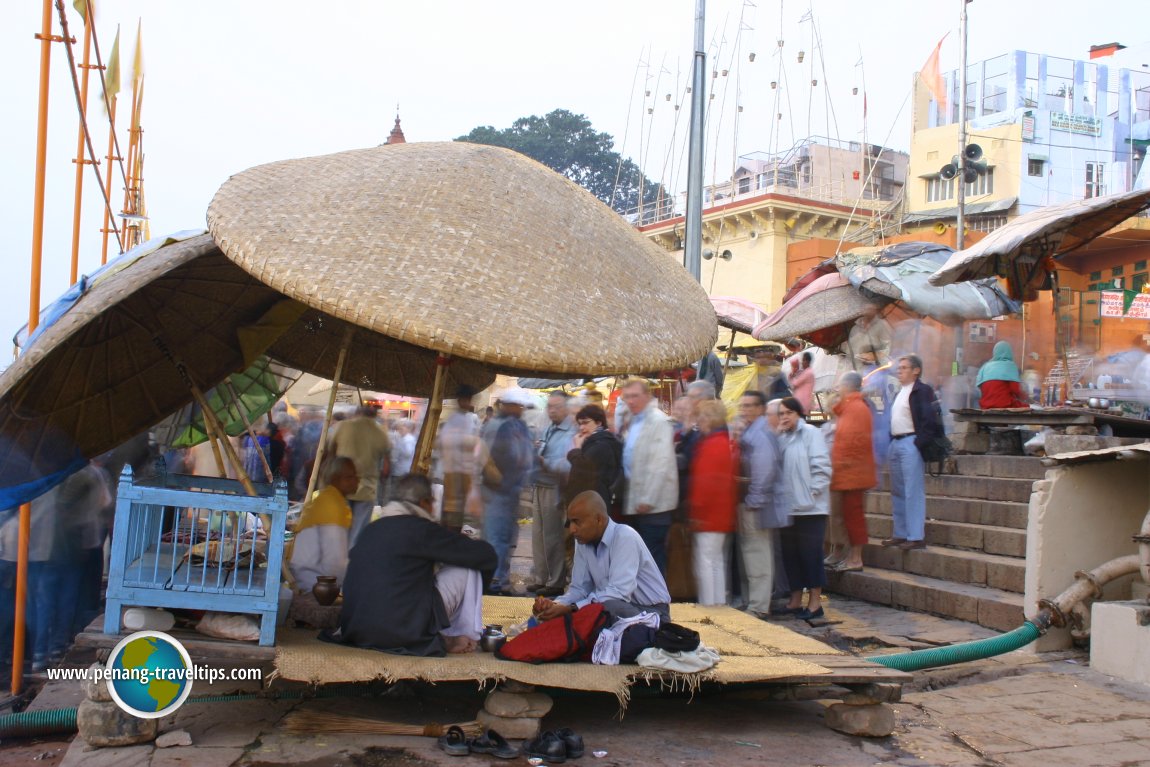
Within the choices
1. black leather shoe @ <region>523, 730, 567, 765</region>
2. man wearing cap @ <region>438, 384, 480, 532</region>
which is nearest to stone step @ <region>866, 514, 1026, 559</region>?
man wearing cap @ <region>438, 384, 480, 532</region>

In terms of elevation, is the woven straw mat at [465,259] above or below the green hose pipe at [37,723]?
above

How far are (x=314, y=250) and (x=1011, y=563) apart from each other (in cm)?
606

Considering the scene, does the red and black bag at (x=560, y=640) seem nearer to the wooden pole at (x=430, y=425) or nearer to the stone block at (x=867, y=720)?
the wooden pole at (x=430, y=425)

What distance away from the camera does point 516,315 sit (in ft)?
13.9

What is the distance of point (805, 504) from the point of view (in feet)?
24.6

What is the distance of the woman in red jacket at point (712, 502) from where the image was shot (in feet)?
23.4

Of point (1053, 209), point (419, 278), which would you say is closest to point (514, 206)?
point (419, 278)

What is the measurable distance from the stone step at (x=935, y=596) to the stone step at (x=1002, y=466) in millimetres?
1792

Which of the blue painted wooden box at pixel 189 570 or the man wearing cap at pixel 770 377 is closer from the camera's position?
the blue painted wooden box at pixel 189 570

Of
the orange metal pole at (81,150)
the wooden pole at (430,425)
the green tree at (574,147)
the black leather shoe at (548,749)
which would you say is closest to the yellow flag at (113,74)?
the orange metal pole at (81,150)

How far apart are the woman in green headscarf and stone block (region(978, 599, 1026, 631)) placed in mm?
3692

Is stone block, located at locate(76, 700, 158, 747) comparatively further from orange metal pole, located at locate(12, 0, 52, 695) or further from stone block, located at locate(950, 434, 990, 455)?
stone block, located at locate(950, 434, 990, 455)

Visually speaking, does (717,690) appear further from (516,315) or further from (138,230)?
(138,230)

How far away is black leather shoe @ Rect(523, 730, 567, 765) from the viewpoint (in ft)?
14.5
